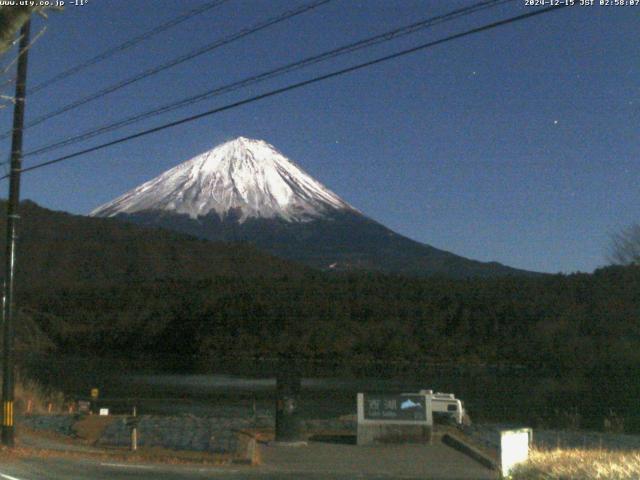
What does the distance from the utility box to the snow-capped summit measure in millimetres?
104398

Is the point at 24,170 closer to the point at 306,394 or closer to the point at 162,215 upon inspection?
the point at 306,394

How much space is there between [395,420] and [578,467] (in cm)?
1197

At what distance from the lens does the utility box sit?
21328 millimetres

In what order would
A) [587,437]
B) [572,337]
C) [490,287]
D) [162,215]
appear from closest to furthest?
[587,437]
[572,337]
[490,287]
[162,215]

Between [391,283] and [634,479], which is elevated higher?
[391,283]

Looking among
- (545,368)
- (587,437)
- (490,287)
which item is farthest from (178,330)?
(587,437)

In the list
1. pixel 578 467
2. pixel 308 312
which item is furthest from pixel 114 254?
pixel 578 467

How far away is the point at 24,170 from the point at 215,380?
38.1m

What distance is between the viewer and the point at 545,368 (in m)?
57.8

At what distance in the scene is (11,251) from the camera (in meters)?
18.0

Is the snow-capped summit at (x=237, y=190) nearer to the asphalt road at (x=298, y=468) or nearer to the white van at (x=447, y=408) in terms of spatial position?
the white van at (x=447, y=408)

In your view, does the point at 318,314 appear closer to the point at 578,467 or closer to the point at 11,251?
the point at 11,251

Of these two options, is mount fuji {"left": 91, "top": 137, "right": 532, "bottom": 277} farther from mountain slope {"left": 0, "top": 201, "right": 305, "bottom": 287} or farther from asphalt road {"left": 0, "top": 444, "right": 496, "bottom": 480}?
asphalt road {"left": 0, "top": 444, "right": 496, "bottom": 480}

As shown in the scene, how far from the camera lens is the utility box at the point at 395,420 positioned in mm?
21328
